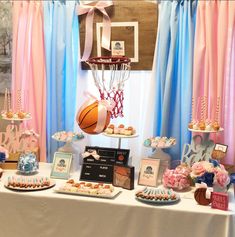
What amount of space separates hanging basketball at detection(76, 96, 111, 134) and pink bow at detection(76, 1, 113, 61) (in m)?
0.64

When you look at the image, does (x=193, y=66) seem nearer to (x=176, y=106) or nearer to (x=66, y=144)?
(x=176, y=106)

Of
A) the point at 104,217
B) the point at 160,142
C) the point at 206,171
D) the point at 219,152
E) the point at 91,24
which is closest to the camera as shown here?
the point at 104,217

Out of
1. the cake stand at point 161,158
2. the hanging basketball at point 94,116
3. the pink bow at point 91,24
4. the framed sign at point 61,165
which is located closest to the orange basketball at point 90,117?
the hanging basketball at point 94,116

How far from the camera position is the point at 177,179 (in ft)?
6.63

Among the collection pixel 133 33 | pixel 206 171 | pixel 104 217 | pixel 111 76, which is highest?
pixel 133 33

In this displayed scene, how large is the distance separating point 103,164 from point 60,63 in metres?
0.83

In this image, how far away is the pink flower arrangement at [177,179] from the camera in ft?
6.63

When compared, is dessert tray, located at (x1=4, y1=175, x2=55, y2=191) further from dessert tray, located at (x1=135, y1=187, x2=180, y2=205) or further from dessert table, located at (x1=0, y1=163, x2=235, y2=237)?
dessert tray, located at (x1=135, y1=187, x2=180, y2=205)

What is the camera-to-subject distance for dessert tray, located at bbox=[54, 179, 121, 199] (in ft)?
6.33

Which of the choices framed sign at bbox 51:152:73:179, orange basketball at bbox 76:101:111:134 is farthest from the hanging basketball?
framed sign at bbox 51:152:73:179

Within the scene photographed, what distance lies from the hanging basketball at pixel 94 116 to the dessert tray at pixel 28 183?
38 centimetres

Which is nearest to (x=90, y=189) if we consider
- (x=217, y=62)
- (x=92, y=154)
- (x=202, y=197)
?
(x=92, y=154)

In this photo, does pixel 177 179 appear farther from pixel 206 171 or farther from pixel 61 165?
pixel 61 165

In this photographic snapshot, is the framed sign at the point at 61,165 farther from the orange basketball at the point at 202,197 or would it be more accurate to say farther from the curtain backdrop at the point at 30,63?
the orange basketball at the point at 202,197
